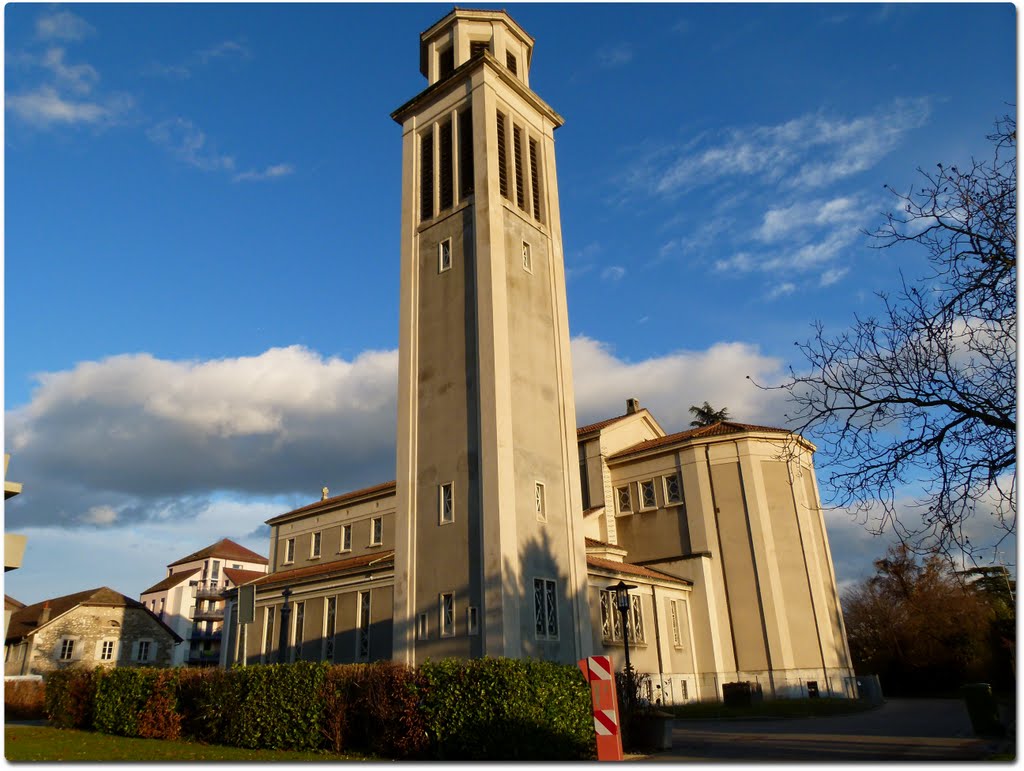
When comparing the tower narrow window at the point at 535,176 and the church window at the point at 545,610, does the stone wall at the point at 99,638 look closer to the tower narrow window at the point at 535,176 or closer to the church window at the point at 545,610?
the church window at the point at 545,610

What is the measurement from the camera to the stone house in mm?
46812

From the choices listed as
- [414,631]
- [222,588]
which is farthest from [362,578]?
[222,588]

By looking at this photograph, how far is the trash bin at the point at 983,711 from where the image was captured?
16.7m

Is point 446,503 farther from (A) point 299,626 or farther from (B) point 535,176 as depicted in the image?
(A) point 299,626

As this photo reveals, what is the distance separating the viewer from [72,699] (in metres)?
21.9

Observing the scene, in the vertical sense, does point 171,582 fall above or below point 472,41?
below

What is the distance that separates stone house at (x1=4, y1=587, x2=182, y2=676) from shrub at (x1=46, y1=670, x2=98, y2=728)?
2602 cm

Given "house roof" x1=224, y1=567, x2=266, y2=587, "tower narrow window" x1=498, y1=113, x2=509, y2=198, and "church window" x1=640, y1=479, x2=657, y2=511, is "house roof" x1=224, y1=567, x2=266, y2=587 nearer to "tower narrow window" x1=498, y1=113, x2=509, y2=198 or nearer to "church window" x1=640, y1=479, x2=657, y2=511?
"church window" x1=640, y1=479, x2=657, y2=511

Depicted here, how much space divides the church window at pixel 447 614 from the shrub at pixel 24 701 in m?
18.9

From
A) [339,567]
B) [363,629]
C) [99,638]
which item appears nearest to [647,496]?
[363,629]

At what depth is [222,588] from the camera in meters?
87.9

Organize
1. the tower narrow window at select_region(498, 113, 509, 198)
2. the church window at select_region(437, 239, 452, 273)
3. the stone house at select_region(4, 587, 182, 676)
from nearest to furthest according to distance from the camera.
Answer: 1. the church window at select_region(437, 239, 452, 273)
2. the tower narrow window at select_region(498, 113, 509, 198)
3. the stone house at select_region(4, 587, 182, 676)

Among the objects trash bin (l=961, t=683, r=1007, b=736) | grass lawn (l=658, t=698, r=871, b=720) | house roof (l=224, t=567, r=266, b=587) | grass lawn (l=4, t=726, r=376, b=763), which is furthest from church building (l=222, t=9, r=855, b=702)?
house roof (l=224, t=567, r=266, b=587)

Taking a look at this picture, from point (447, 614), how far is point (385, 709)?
295 inches
